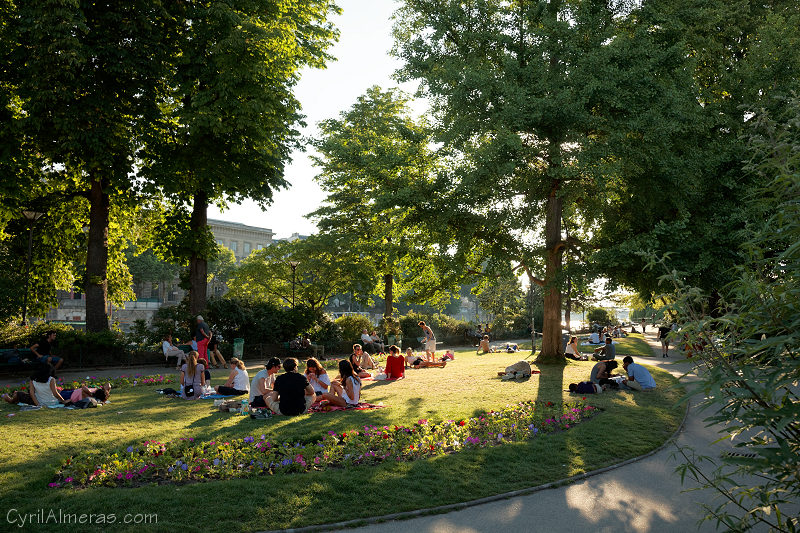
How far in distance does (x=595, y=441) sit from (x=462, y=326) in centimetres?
3456

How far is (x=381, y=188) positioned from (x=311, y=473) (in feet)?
49.3

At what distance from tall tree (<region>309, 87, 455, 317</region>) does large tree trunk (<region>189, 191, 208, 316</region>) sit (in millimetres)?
6157

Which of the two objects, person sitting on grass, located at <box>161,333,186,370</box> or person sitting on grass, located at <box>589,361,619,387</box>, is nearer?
person sitting on grass, located at <box>589,361,619,387</box>

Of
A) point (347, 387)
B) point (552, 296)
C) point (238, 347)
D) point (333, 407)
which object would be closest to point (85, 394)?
point (333, 407)

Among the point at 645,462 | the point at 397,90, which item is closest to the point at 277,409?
the point at 645,462

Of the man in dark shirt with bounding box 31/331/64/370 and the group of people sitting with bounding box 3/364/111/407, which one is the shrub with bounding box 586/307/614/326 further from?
the group of people sitting with bounding box 3/364/111/407

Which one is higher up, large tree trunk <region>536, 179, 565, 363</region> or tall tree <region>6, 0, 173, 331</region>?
tall tree <region>6, 0, 173, 331</region>

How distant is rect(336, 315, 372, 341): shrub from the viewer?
1271 inches

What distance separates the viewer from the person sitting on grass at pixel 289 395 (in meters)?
11.7

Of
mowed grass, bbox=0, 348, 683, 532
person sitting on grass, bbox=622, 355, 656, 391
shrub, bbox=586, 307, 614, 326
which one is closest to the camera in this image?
mowed grass, bbox=0, 348, 683, 532

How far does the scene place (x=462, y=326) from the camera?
4406 centimetres

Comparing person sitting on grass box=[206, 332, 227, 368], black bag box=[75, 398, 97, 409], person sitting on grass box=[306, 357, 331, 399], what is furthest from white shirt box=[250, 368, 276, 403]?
person sitting on grass box=[206, 332, 227, 368]

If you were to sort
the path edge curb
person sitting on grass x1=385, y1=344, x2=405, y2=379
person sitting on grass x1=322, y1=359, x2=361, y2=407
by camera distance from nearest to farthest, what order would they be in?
1. the path edge curb
2. person sitting on grass x1=322, y1=359, x2=361, y2=407
3. person sitting on grass x1=385, y1=344, x2=405, y2=379

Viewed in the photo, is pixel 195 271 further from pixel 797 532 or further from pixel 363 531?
pixel 797 532
